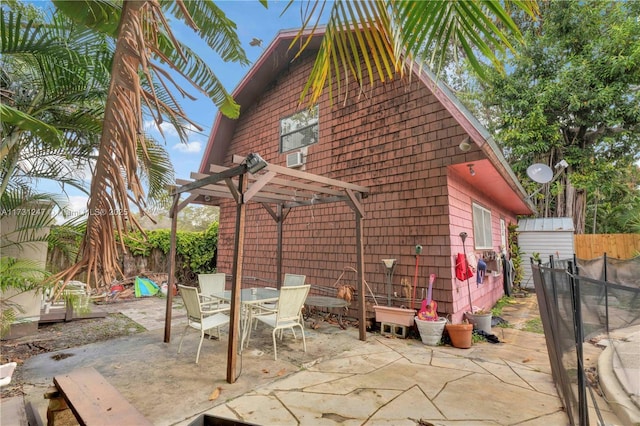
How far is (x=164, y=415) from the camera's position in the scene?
2.77 m

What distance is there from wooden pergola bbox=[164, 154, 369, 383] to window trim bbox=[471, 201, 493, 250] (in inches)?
103

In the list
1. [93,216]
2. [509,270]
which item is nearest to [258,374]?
[93,216]

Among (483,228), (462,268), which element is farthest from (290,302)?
(483,228)

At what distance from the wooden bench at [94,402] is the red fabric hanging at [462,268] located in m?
4.72

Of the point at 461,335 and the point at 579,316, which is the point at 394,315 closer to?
the point at 461,335

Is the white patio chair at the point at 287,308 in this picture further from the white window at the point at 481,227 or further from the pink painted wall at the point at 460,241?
the white window at the point at 481,227

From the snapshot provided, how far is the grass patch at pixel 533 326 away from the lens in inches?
225

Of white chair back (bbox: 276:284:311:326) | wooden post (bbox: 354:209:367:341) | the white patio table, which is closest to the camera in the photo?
white chair back (bbox: 276:284:311:326)

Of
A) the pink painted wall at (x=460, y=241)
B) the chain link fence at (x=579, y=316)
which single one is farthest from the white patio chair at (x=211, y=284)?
the chain link fence at (x=579, y=316)

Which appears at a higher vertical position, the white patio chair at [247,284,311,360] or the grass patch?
the white patio chair at [247,284,311,360]

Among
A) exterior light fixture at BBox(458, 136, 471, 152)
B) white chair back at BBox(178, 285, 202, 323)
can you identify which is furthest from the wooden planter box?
white chair back at BBox(178, 285, 202, 323)

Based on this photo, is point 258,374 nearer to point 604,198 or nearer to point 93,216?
point 93,216

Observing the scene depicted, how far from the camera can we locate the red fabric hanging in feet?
17.0

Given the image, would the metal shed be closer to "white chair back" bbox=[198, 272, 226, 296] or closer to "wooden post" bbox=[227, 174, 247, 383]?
"white chair back" bbox=[198, 272, 226, 296]
